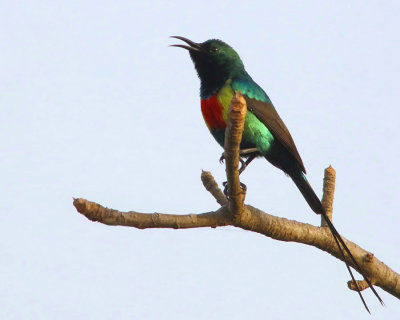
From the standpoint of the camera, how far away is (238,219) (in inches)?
177

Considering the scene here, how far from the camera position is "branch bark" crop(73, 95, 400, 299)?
3680mm

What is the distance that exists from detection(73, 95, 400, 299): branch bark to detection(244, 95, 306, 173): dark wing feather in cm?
79

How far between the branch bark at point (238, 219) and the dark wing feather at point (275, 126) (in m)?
0.79

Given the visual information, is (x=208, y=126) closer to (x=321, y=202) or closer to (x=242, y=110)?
(x=321, y=202)

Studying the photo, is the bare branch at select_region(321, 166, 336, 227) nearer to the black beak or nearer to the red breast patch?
the red breast patch

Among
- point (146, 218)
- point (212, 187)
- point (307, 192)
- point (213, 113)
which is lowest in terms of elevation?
point (146, 218)

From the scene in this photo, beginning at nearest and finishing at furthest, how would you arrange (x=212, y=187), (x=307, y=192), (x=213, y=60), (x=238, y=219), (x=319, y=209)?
(x=238, y=219) → (x=212, y=187) → (x=319, y=209) → (x=307, y=192) → (x=213, y=60)

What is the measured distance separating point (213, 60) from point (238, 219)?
2.94 metres

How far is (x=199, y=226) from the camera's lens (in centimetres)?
427

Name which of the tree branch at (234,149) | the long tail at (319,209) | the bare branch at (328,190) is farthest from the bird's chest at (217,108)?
the tree branch at (234,149)

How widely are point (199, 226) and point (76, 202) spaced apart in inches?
42.5

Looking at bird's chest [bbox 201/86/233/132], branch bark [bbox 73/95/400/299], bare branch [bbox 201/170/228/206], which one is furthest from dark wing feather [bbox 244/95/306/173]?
bare branch [bbox 201/170/228/206]

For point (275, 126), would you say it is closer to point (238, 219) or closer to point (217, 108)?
point (217, 108)

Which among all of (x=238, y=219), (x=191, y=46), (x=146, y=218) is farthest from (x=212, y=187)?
(x=191, y=46)
